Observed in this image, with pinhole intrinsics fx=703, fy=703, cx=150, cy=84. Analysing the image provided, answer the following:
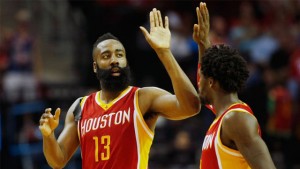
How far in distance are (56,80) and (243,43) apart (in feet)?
14.7

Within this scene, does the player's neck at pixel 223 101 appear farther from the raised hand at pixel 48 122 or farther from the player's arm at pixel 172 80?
the raised hand at pixel 48 122

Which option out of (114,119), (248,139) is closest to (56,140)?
(114,119)

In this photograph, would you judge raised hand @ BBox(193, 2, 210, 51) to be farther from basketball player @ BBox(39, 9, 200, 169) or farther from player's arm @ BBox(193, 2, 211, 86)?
basketball player @ BBox(39, 9, 200, 169)

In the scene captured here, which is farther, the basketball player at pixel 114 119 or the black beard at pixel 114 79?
the black beard at pixel 114 79

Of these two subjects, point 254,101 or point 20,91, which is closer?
point 254,101

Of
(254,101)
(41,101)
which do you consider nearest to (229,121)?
(254,101)

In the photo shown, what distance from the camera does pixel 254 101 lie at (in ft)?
42.8

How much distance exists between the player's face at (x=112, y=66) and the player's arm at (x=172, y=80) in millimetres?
561

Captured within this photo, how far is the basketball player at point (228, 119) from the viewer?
17.9ft

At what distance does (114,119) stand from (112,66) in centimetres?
52

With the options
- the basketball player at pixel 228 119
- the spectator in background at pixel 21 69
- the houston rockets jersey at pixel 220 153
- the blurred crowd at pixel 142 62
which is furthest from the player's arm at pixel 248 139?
the spectator in background at pixel 21 69

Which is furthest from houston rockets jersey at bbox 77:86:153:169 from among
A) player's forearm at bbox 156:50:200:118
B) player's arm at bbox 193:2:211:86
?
player's arm at bbox 193:2:211:86

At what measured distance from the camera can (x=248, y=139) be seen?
545 cm

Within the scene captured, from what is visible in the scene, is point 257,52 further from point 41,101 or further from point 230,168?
point 230,168
